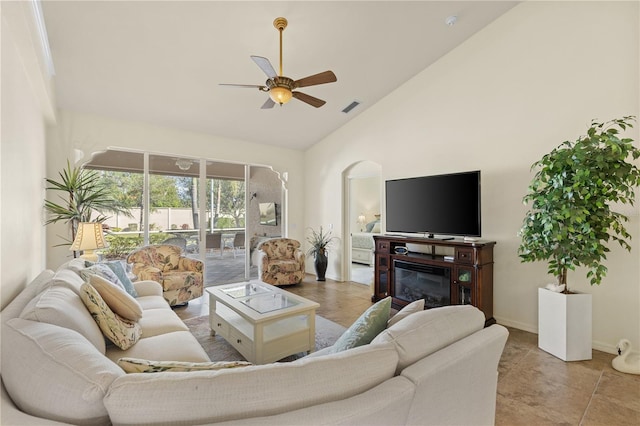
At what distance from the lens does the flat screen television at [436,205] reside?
3395 mm

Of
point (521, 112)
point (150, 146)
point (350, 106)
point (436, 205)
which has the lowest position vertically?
point (436, 205)

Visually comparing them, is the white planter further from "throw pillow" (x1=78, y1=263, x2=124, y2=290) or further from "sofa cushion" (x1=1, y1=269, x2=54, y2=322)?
"throw pillow" (x1=78, y1=263, x2=124, y2=290)

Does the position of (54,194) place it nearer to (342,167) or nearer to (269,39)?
(269,39)

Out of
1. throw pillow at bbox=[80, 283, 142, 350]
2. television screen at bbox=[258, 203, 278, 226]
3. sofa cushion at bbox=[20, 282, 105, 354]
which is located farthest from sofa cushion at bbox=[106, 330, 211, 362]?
television screen at bbox=[258, 203, 278, 226]

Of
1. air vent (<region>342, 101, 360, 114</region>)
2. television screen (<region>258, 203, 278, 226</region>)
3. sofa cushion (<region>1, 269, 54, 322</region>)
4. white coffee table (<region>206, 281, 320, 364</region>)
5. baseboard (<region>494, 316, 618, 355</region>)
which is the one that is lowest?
baseboard (<region>494, 316, 618, 355</region>)

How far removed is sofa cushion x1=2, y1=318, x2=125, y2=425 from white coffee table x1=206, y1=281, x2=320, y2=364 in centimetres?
146

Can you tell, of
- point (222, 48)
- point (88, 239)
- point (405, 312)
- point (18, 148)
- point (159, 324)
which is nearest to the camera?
point (405, 312)

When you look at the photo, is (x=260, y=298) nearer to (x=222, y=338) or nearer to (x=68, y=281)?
(x=222, y=338)

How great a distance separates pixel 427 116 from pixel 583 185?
7.34ft

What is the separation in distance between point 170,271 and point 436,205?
378 cm

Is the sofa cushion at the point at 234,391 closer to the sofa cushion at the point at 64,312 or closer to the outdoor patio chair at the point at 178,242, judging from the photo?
the sofa cushion at the point at 64,312

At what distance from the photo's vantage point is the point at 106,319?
1.80m

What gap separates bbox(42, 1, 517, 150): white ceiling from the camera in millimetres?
2814

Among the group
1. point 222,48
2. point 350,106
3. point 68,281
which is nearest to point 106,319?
point 68,281
